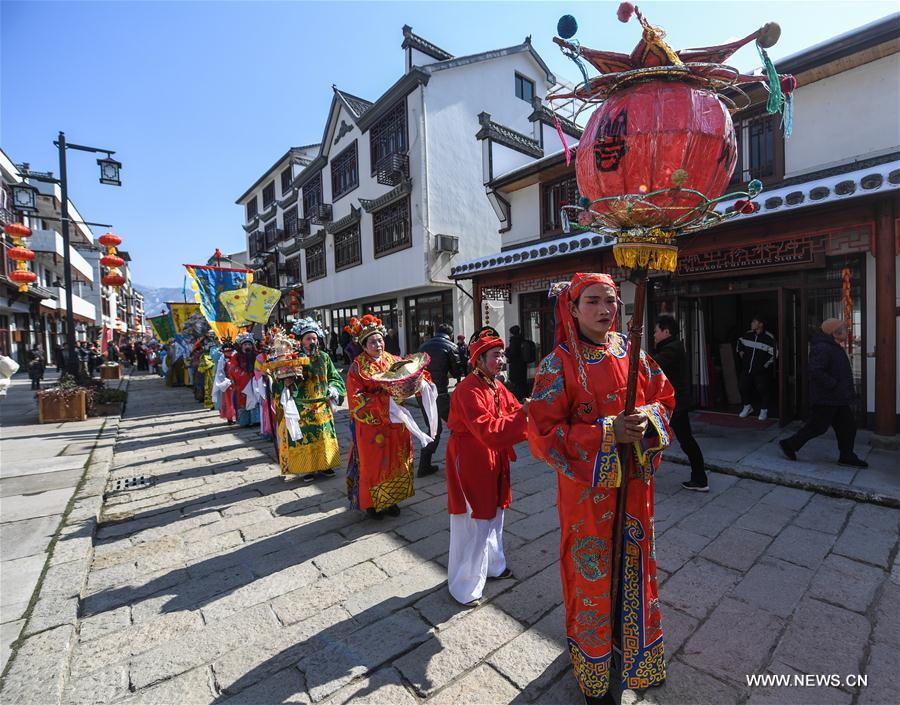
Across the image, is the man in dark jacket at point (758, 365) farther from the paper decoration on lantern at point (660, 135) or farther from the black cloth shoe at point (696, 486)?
the paper decoration on lantern at point (660, 135)

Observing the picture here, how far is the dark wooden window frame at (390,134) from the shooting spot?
15.2 metres

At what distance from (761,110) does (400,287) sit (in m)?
11.3

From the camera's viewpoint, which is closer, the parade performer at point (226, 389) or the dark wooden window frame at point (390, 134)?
the parade performer at point (226, 389)

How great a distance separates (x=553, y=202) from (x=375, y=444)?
8.94 m

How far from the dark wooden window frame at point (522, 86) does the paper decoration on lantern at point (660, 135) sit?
17.1 meters

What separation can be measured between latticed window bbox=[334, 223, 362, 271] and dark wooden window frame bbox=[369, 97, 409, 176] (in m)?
3.10

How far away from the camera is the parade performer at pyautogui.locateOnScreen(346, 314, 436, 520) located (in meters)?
4.05

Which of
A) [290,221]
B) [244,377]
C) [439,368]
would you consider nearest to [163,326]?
[244,377]

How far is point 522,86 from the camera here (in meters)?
17.0

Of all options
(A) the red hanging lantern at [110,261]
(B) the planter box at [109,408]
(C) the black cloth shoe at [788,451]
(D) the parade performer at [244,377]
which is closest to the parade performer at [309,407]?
(D) the parade performer at [244,377]

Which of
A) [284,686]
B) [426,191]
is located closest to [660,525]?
[284,686]

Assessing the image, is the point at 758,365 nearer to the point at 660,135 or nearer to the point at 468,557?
the point at 468,557

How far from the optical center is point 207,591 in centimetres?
316

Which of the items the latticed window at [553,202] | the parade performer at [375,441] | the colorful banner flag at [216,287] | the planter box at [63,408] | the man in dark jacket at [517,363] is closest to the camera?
A: the parade performer at [375,441]
